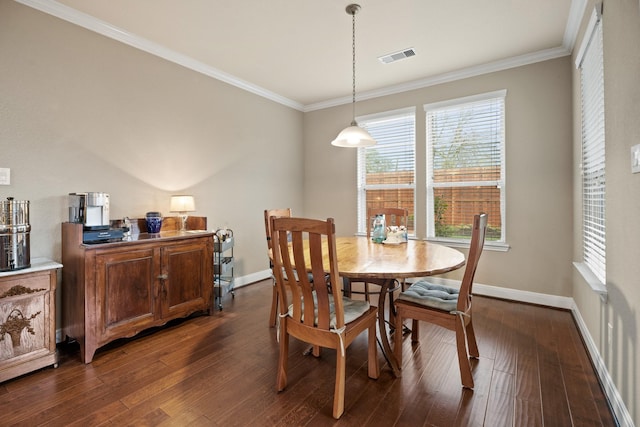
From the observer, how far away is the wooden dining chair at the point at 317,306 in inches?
64.2

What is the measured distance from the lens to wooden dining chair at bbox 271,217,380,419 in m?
1.63

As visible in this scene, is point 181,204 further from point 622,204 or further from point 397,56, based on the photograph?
point 622,204

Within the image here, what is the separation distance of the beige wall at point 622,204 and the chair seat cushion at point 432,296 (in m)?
0.83

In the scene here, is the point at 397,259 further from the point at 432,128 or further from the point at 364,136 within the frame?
the point at 432,128

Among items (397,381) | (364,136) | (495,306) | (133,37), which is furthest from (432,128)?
(133,37)

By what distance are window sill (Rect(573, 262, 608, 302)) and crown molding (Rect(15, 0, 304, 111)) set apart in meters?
4.17

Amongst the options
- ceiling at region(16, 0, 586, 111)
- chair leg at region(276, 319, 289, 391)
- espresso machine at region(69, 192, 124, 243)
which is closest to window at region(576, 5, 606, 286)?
ceiling at region(16, 0, 586, 111)

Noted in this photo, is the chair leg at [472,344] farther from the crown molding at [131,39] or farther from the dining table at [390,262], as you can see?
the crown molding at [131,39]

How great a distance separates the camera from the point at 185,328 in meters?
2.88

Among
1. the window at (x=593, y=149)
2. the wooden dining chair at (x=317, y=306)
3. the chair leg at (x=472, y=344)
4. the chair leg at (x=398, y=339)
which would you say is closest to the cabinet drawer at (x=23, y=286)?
the wooden dining chair at (x=317, y=306)

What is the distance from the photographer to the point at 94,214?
255 cm

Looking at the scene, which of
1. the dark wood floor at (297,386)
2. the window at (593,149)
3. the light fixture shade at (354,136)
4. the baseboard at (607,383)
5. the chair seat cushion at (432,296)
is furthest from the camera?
the light fixture shade at (354,136)

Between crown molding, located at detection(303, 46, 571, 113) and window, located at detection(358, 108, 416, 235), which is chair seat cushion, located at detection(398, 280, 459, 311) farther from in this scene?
crown molding, located at detection(303, 46, 571, 113)

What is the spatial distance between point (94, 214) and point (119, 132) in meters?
0.88
